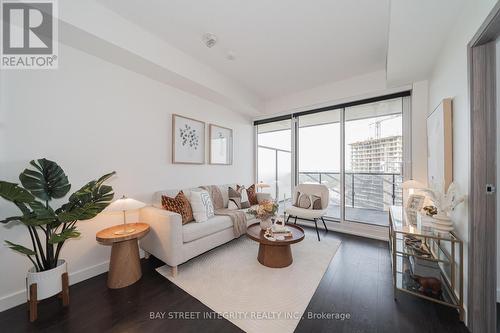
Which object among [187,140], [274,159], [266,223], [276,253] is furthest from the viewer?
[274,159]

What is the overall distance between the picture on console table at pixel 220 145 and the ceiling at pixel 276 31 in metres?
1.08

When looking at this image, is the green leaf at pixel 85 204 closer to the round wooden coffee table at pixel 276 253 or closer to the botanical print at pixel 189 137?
the botanical print at pixel 189 137

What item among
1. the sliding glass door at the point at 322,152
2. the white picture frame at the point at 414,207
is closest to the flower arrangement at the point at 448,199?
the white picture frame at the point at 414,207

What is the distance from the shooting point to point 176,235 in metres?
2.01

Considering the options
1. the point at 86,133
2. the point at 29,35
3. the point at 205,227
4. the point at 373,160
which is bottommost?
the point at 205,227

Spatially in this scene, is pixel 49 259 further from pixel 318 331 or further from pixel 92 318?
pixel 318 331

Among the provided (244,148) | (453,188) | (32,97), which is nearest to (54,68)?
(32,97)

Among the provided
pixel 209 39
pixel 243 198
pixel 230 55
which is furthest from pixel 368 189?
pixel 209 39

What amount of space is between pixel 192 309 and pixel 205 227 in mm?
886

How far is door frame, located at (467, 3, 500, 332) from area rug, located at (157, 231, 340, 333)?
1167 mm

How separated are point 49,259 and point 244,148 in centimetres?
350

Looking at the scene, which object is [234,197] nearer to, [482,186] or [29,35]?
[482,186]

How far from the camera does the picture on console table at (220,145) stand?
11.8ft

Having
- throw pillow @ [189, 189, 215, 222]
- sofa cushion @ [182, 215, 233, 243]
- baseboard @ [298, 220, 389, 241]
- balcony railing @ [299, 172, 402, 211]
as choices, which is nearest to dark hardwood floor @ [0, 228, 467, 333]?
sofa cushion @ [182, 215, 233, 243]
